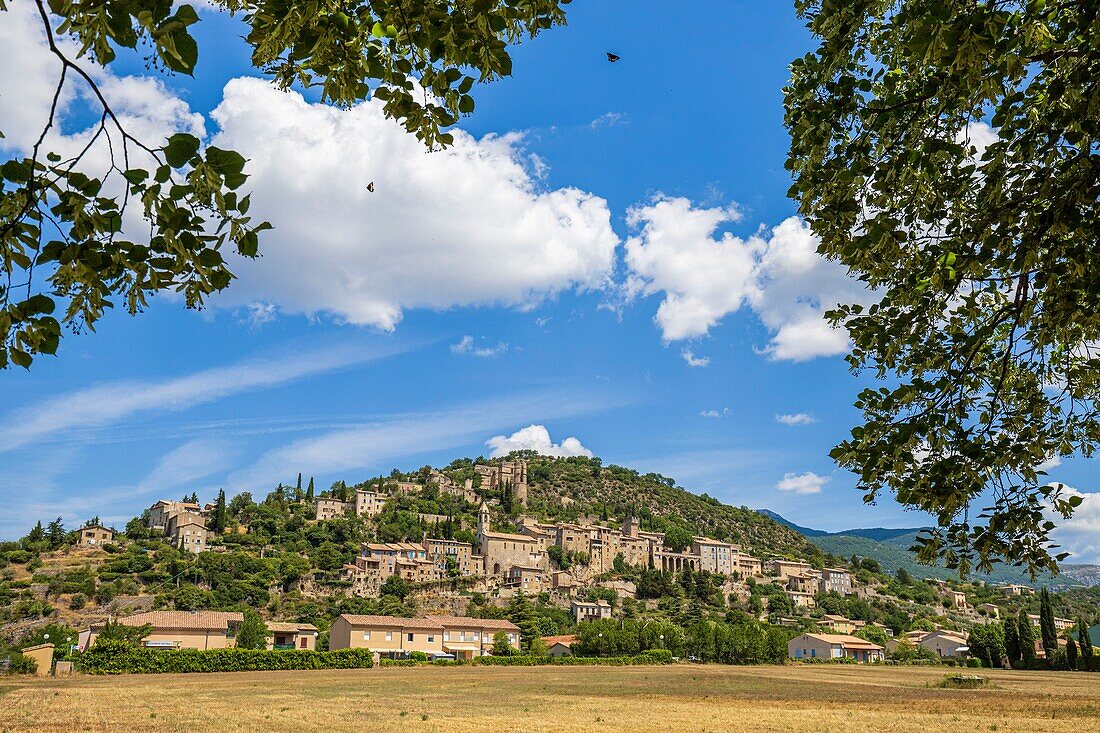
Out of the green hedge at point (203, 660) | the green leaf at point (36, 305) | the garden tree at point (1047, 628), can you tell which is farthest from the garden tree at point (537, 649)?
the green leaf at point (36, 305)

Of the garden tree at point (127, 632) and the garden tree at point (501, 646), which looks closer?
the garden tree at point (127, 632)

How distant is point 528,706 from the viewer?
99.5 ft

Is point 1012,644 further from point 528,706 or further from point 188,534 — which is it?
point 188,534

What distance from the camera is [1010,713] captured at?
91.5 ft

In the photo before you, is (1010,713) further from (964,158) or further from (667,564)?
(667,564)

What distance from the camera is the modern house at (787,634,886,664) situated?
311 feet

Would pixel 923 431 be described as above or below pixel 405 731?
above

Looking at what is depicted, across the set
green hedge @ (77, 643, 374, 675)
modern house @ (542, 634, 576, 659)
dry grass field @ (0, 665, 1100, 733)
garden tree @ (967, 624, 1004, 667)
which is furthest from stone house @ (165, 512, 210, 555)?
garden tree @ (967, 624, 1004, 667)

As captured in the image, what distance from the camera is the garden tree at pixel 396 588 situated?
128m

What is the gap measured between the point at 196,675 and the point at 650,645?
47.1 m

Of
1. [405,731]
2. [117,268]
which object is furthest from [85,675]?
[117,268]

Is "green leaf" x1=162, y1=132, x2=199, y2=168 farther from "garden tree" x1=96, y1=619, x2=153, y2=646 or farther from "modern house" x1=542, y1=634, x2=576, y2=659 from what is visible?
"modern house" x1=542, y1=634, x2=576, y2=659

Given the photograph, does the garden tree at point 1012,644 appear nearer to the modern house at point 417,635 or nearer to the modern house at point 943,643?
the modern house at point 943,643

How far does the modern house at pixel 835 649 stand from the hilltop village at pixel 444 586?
8.9 inches
